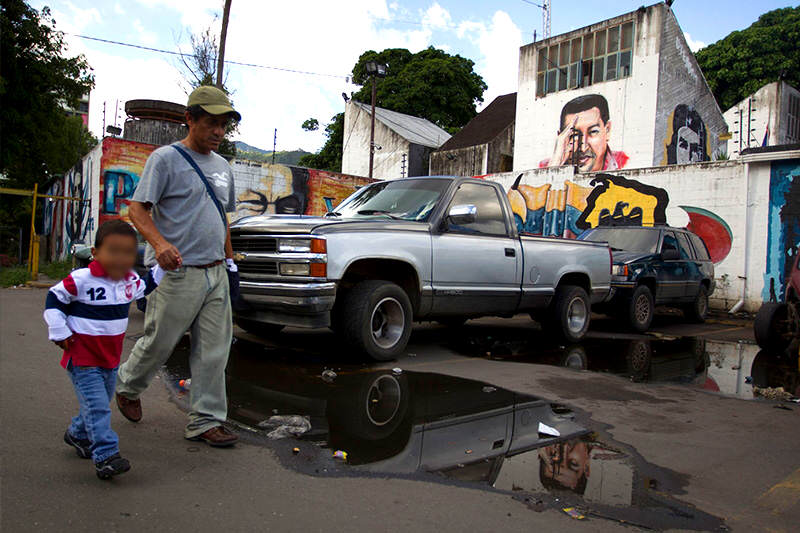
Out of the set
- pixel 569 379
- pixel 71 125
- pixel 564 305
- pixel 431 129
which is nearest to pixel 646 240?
pixel 564 305

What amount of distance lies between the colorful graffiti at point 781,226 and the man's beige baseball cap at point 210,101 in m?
13.2

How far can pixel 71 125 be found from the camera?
1633 inches

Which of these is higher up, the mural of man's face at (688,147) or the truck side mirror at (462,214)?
the mural of man's face at (688,147)

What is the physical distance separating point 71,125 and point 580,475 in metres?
46.3

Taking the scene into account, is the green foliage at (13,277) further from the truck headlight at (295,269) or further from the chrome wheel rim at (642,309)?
the chrome wheel rim at (642,309)

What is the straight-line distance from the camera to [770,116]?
29078mm

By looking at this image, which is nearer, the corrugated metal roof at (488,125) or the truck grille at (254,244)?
the truck grille at (254,244)

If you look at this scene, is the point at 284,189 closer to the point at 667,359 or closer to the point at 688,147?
the point at 667,359

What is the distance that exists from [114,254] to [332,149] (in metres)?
43.1

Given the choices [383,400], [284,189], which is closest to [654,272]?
[383,400]

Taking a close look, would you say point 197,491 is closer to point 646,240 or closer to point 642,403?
point 642,403

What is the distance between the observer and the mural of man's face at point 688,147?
24.4 metres

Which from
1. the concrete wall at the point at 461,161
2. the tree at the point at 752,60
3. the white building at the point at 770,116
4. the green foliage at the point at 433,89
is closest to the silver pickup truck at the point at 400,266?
the concrete wall at the point at 461,161

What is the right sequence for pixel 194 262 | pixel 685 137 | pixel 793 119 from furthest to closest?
pixel 793 119 < pixel 685 137 < pixel 194 262
